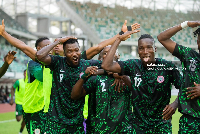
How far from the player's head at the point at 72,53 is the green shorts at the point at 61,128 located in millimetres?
905

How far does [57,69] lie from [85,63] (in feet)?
1.50

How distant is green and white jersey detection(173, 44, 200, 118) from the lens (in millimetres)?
3789

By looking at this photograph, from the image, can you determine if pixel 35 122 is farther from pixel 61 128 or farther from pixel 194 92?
pixel 194 92

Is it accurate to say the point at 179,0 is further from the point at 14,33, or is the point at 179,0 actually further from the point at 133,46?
the point at 14,33

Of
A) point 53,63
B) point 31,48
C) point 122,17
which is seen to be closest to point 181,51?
point 53,63

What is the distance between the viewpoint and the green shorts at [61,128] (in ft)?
15.1

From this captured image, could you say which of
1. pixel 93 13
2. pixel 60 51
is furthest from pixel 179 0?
pixel 60 51

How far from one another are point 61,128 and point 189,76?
1963 millimetres

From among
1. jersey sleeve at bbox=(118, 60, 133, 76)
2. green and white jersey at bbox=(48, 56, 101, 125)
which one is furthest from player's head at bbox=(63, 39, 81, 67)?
jersey sleeve at bbox=(118, 60, 133, 76)

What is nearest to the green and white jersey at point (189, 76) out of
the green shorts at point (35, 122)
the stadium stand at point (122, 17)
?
the green shorts at point (35, 122)

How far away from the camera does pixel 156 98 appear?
13.7ft

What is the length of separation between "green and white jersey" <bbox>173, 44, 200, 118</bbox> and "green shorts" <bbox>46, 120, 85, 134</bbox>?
5.18 ft

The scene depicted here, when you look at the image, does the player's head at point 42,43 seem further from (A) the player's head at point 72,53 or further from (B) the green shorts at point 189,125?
(B) the green shorts at point 189,125

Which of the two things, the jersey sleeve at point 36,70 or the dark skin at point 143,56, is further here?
the jersey sleeve at point 36,70
